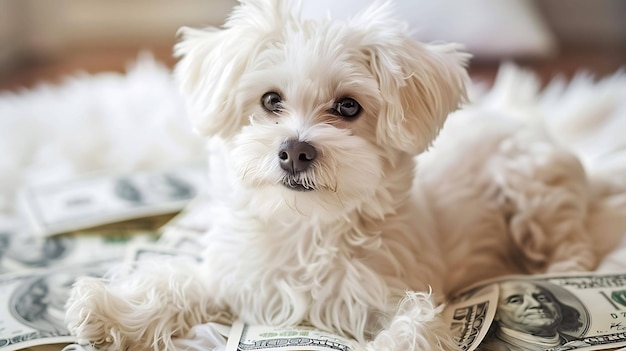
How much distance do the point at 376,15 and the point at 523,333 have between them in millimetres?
591

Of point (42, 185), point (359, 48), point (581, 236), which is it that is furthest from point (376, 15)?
point (42, 185)

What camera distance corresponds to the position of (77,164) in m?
2.00

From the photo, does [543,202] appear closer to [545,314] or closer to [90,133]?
[545,314]

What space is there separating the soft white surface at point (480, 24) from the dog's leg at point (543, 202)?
0.93 meters

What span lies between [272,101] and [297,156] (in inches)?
6.4

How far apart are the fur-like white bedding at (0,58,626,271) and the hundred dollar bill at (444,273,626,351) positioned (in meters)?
0.55

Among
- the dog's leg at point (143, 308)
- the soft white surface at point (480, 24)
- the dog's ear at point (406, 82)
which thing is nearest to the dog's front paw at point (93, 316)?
the dog's leg at point (143, 308)

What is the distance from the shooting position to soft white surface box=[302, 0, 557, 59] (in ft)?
7.79

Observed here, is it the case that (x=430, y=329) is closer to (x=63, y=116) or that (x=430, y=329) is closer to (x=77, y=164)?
(x=77, y=164)

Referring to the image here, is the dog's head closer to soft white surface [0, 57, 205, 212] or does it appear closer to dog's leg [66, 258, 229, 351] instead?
dog's leg [66, 258, 229, 351]

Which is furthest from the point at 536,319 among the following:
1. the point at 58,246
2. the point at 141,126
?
the point at 141,126

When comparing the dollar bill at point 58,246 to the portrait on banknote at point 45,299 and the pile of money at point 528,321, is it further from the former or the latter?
the pile of money at point 528,321

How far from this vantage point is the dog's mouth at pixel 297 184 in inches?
42.8

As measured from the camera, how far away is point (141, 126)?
2.14 meters
